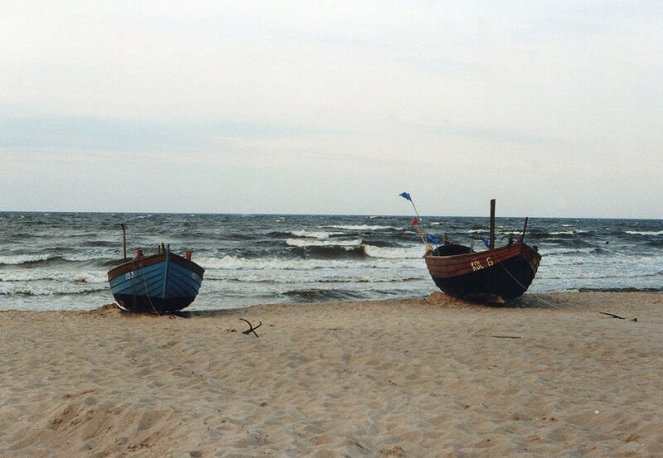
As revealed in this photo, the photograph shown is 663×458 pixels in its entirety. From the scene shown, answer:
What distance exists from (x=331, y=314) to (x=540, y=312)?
15.6ft

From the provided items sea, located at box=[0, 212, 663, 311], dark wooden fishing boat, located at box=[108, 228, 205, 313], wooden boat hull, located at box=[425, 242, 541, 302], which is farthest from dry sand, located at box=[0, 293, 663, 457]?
sea, located at box=[0, 212, 663, 311]

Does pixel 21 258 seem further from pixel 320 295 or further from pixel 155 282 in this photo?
pixel 155 282

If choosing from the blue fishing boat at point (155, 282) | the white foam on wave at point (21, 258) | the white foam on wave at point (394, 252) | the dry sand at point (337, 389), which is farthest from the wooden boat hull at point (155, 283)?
the white foam on wave at point (394, 252)

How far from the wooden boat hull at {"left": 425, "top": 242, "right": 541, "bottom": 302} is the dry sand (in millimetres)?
3067

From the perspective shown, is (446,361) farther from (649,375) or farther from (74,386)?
(74,386)

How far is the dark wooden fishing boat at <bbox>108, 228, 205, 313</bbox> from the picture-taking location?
13.9 m

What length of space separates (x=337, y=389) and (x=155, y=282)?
823 centimetres

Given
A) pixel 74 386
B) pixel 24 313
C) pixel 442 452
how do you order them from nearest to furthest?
pixel 442 452
pixel 74 386
pixel 24 313

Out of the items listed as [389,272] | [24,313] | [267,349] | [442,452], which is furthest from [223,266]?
[442,452]

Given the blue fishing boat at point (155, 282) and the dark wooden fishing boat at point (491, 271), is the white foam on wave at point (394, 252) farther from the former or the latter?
the blue fishing boat at point (155, 282)

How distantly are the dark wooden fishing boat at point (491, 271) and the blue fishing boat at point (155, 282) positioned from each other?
6.36 m

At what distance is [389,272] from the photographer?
25.2 metres

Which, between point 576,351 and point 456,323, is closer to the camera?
point 576,351

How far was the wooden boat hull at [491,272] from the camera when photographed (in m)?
14.7
